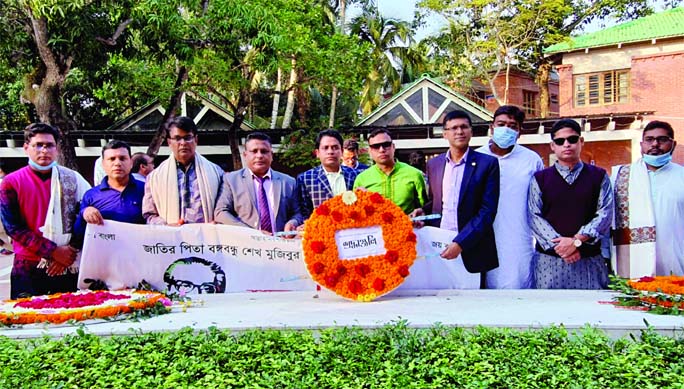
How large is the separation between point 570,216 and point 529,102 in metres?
30.7

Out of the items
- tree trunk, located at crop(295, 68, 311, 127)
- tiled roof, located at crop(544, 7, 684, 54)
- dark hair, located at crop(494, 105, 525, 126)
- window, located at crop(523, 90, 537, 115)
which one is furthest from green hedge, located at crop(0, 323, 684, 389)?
window, located at crop(523, 90, 537, 115)

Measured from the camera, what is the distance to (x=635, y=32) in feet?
81.4

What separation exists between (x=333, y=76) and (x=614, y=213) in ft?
43.7

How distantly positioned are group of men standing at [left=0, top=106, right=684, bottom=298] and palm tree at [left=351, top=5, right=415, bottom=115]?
23.3 metres

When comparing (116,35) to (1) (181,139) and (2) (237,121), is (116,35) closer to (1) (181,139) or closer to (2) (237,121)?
(1) (181,139)

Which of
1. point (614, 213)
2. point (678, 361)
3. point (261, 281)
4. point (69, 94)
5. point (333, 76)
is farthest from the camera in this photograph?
point (69, 94)

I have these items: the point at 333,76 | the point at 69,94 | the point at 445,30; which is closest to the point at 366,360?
the point at 333,76

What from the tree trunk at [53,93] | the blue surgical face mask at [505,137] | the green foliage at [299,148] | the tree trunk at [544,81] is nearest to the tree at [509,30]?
the tree trunk at [544,81]

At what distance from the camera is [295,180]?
4.94m

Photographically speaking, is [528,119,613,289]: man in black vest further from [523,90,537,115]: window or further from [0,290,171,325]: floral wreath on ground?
[523,90,537,115]: window

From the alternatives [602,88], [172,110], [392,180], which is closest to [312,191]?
[392,180]

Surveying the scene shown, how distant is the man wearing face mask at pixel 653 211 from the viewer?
4301 mm

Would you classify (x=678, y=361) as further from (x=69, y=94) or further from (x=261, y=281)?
(x=69, y=94)

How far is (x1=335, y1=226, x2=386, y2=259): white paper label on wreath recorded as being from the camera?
13.4 ft
